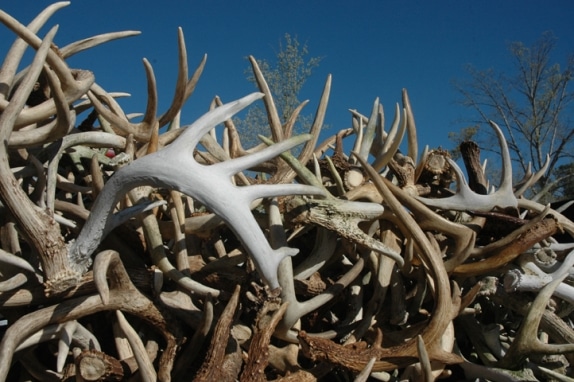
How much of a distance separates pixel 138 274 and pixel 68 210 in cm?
30

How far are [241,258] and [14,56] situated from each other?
0.91m

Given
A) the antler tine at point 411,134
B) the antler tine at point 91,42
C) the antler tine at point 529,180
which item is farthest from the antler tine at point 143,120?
the antler tine at point 529,180

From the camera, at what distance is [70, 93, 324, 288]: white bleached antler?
1356 millimetres

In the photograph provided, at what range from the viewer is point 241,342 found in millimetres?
1598

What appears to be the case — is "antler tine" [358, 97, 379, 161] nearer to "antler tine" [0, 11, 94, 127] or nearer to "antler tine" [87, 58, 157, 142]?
"antler tine" [87, 58, 157, 142]

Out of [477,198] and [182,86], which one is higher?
[182,86]

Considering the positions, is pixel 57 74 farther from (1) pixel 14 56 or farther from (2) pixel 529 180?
(2) pixel 529 180

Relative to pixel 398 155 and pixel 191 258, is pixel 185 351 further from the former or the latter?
pixel 398 155

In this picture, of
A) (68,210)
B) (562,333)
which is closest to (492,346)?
(562,333)

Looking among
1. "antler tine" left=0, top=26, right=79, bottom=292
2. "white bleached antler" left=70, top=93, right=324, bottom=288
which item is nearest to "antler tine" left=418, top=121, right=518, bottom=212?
"white bleached antler" left=70, top=93, right=324, bottom=288

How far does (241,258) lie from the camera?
168 cm

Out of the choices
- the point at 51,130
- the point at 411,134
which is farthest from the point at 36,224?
the point at 411,134

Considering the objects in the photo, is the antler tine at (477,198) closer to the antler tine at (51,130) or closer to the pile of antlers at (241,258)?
the pile of antlers at (241,258)

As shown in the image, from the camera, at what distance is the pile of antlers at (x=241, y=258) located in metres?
1.43
